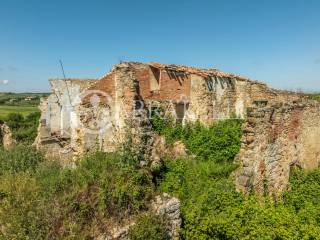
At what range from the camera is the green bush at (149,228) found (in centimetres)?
597

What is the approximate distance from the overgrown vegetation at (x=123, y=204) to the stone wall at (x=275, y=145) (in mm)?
551

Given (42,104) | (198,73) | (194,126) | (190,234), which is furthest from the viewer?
(42,104)

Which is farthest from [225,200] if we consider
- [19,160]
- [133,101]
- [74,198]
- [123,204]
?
[19,160]

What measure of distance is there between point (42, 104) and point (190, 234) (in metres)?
14.7

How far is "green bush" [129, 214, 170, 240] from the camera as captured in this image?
235 inches

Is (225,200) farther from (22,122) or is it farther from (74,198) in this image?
(22,122)

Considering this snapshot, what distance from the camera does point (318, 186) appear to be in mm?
9586

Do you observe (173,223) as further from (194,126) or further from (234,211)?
(194,126)

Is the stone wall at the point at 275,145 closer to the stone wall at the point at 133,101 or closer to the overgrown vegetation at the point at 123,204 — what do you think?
the overgrown vegetation at the point at 123,204

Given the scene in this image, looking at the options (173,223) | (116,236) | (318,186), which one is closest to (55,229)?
(116,236)

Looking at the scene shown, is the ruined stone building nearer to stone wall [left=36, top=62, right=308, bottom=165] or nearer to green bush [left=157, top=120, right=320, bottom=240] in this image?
stone wall [left=36, top=62, right=308, bottom=165]

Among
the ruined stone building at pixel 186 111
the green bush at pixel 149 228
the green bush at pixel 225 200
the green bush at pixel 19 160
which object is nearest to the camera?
the green bush at pixel 149 228

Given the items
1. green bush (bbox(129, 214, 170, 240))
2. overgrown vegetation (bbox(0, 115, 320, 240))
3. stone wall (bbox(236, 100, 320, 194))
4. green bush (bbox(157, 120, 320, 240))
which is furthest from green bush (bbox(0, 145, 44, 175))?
stone wall (bbox(236, 100, 320, 194))

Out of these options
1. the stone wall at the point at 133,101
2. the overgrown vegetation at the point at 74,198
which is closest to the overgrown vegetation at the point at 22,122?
the stone wall at the point at 133,101
